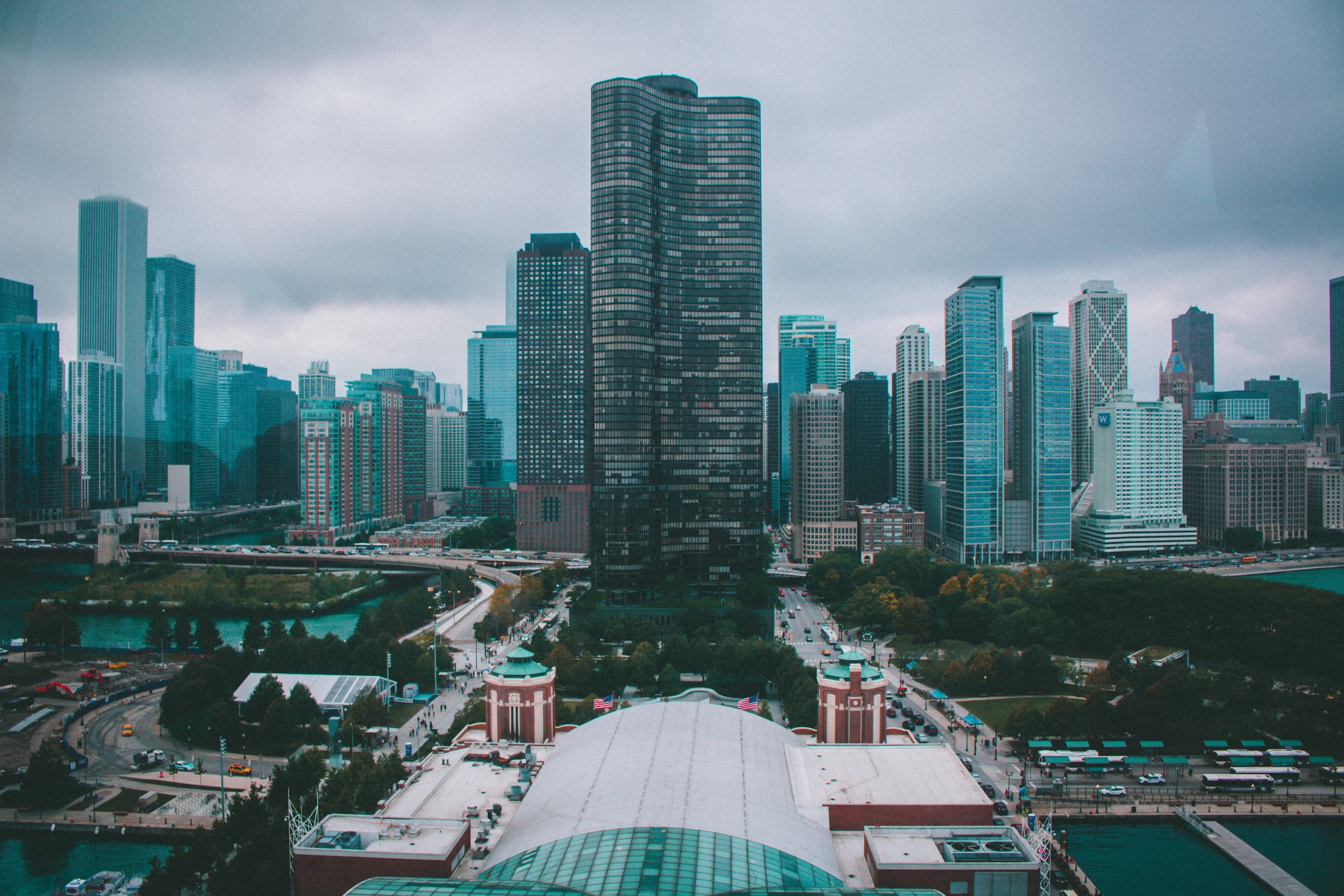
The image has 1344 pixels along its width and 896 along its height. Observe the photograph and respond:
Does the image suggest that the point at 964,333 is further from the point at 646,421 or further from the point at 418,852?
the point at 418,852

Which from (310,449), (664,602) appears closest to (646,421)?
(664,602)

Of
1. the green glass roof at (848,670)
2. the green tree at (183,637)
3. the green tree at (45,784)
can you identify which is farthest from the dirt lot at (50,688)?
the green glass roof at (848,670)

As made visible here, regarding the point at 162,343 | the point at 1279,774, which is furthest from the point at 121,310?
the point at 1279,774

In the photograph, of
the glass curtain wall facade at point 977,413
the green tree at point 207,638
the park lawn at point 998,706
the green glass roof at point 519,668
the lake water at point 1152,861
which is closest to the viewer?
the lake water at point 1152,861

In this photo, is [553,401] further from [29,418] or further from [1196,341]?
[1196,341]

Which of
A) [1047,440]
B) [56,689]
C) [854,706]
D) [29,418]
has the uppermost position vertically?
[29,418]

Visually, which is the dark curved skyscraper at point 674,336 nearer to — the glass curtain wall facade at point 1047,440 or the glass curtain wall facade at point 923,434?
the glass curtain wall facade at point 1047,440

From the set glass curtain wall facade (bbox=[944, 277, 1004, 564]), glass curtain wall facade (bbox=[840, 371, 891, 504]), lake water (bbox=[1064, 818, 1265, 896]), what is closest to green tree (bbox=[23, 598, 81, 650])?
lake water (bbox=[1064, 818, 1265, 896])
